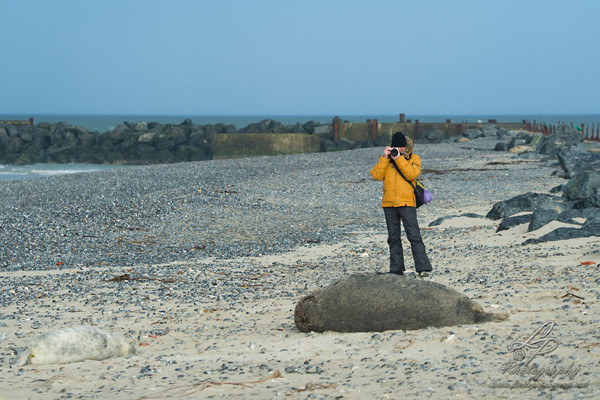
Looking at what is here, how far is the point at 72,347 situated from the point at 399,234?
3321 mm

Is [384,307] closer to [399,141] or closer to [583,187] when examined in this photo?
[399,141]

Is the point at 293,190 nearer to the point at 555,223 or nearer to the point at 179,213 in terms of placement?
the point at 179,213

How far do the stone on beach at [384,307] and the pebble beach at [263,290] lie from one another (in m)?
0.12

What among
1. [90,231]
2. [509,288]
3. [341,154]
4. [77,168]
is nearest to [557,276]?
[509,288]

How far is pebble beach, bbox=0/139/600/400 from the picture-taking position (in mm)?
4191

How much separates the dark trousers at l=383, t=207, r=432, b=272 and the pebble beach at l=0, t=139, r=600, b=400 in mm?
335

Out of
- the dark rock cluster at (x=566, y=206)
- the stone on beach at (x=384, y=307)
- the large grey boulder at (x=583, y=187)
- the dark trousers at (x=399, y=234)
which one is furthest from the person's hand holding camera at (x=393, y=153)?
the large grey boulder at (x=583, y=187)

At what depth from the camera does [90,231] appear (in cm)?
1264

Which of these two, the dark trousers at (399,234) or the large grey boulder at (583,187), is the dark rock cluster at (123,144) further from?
the dark trousers at (399,234)

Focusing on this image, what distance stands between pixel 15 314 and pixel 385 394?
432 cm

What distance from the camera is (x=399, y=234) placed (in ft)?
22.9

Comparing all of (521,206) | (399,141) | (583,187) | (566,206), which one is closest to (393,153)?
(399,141)

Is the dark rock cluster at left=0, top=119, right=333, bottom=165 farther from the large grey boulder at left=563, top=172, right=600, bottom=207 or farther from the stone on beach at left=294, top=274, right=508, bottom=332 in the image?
the stone on beach at left=294, top=274, right=508, bottom=332

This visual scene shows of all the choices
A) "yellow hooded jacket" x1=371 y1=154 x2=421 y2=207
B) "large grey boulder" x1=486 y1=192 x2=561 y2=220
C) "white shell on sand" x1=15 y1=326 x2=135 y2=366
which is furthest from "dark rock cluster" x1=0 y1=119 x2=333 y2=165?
"white shell on sand" x1=15 y1=326 x2=135 y2=366
